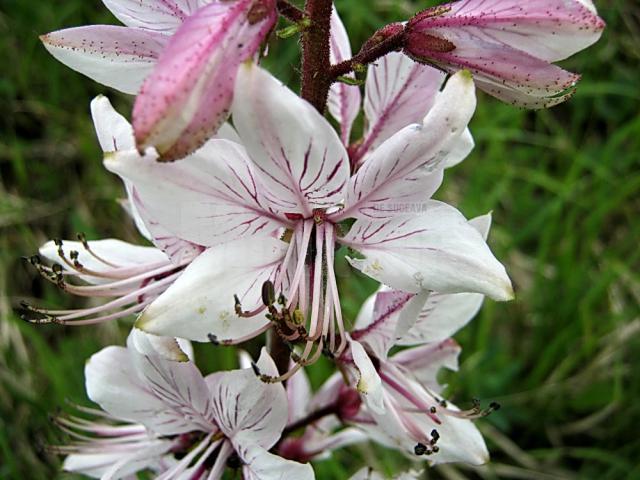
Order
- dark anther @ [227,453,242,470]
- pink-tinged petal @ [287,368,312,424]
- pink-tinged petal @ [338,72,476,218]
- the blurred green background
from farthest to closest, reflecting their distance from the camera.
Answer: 1. the blurred green background
2. pink-tinged petal @ [287,368,312,424]
3. dark anther @ [227,453,242,470]
4. pink-tinged petal @ [338,72,476,218]

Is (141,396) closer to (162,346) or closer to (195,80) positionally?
(162,346)

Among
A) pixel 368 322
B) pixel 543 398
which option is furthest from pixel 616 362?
pixel 368 322

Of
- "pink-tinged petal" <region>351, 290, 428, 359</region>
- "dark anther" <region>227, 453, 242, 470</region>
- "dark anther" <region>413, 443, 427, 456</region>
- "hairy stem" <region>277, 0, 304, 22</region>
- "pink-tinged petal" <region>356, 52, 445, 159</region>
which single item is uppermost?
"hairy stem" <region>277, 0, 304, 22</region>

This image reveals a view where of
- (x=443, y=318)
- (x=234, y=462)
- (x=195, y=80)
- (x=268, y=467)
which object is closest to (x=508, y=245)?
(x=443, y=318)

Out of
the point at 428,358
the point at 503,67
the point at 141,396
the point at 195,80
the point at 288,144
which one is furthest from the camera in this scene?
the point at 428,358

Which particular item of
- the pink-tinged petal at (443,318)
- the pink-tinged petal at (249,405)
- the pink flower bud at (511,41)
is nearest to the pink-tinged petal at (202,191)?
the pink-tinged petal at (249,405)

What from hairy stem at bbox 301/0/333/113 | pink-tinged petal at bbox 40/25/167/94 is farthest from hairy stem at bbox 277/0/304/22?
pink-tinged petal at bbox 40/25/167/94

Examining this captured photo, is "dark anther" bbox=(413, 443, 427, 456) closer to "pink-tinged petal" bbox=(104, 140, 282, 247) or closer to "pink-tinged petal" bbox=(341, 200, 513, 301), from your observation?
"pink-tinged petal" bbox=(341, 200, 513, 301)
